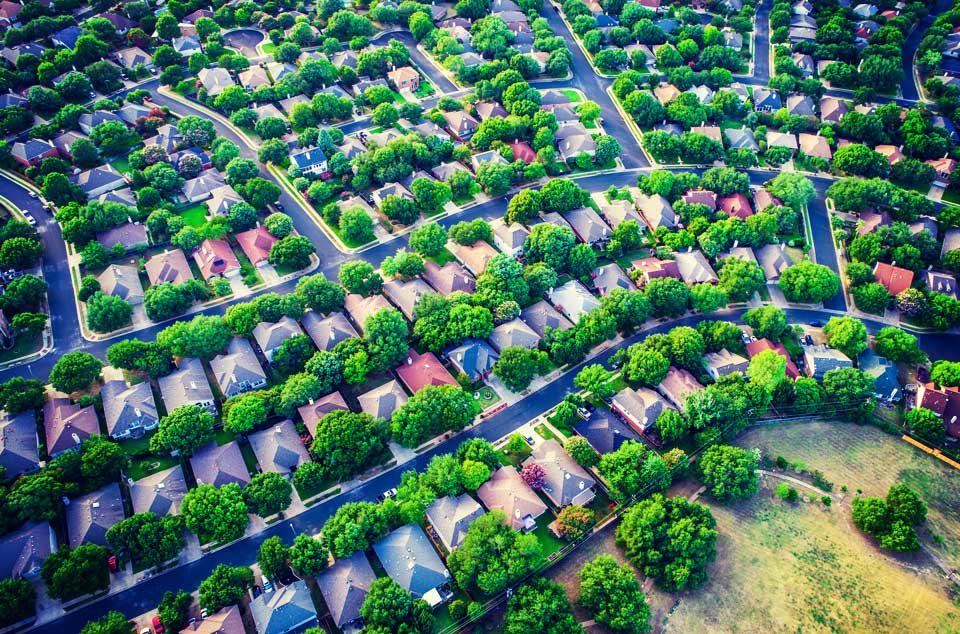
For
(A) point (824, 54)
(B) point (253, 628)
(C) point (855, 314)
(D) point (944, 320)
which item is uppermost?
(A) point (824, 54)

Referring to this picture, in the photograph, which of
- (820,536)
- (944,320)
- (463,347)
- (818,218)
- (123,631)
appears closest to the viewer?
(123,631)

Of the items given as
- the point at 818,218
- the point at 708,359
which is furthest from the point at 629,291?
the point at 818,218

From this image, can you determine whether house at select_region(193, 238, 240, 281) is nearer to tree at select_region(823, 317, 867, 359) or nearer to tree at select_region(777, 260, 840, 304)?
tree at select_region(777, 260, 840, 304)

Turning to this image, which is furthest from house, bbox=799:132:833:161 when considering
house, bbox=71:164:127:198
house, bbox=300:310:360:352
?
house, bbox=71:164:127:198

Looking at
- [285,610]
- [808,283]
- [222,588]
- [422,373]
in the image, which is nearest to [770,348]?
[808,283]

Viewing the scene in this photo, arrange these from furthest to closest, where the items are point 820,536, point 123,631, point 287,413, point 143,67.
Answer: point 143,67 → point 287,413 → point 820,536 → point 123,631

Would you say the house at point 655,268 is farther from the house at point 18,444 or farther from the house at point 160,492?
the house at point 18,444

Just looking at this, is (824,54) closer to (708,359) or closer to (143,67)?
(708,359)

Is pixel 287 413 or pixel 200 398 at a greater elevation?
pixel 200 398
